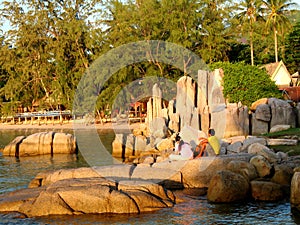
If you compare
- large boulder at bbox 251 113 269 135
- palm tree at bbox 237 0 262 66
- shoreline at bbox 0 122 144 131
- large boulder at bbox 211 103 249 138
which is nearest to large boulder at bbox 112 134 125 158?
large boulder at bbox 211 103 249 138

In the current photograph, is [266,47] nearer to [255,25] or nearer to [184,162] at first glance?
[255,25]

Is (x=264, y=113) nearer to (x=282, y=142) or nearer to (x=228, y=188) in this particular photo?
(x=282, y=142)

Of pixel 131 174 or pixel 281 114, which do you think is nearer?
pixel 131 174

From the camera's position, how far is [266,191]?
16062 mm

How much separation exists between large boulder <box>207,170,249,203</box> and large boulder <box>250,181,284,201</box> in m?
0.36

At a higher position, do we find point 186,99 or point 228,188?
point 186,99

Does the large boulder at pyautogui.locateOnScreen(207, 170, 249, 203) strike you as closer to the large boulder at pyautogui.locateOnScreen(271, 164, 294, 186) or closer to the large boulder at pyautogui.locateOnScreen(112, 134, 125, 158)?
the large boulder at pyautogui.locateOnScreen(271, 164, 294, 186)

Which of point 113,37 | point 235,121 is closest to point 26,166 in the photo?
point 235,121

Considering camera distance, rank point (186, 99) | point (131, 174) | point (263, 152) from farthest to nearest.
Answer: point (186, 99), point (263, 152), point (131, 174)

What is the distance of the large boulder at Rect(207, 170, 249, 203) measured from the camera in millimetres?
15898

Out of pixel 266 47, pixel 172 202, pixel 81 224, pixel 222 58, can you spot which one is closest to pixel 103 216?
pixel 81 224

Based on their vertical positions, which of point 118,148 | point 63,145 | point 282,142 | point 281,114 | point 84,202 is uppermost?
point 281,114

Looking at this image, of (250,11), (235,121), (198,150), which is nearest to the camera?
(198,150)

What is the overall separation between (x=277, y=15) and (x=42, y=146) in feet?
113
